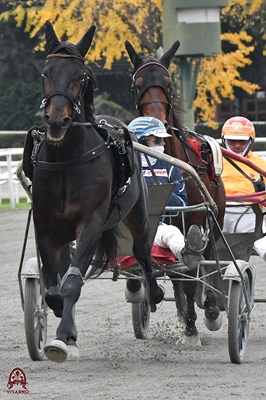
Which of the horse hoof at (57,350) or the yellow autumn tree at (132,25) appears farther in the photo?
the yellow autumn tree at (132,25)

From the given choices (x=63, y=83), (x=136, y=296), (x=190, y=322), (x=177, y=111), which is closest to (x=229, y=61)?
(x=177, y=111)

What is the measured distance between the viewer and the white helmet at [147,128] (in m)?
7.95

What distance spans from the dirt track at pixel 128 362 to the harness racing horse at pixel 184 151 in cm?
22

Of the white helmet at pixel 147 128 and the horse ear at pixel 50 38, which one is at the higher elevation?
the horse ear at pixel 50 38

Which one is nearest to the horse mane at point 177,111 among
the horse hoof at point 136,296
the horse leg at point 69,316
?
the horse hoof at point 136,296

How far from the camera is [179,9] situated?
17750 millimetres

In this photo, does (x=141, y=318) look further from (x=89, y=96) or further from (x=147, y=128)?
(x=89, y=96)

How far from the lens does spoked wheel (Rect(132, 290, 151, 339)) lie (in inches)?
332

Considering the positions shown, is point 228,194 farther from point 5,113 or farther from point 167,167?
point 5,113

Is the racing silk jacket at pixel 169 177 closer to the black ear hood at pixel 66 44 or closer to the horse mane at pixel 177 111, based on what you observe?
the horse mane at pixel 177 111

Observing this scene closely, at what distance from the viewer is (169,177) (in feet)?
26.5

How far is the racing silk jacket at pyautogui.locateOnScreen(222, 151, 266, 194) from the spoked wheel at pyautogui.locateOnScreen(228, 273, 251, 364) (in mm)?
1500

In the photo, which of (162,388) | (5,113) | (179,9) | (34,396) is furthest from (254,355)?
(5,113)

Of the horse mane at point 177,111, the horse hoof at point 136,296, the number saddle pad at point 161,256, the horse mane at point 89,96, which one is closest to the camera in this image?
the horse mane at point 89,96
